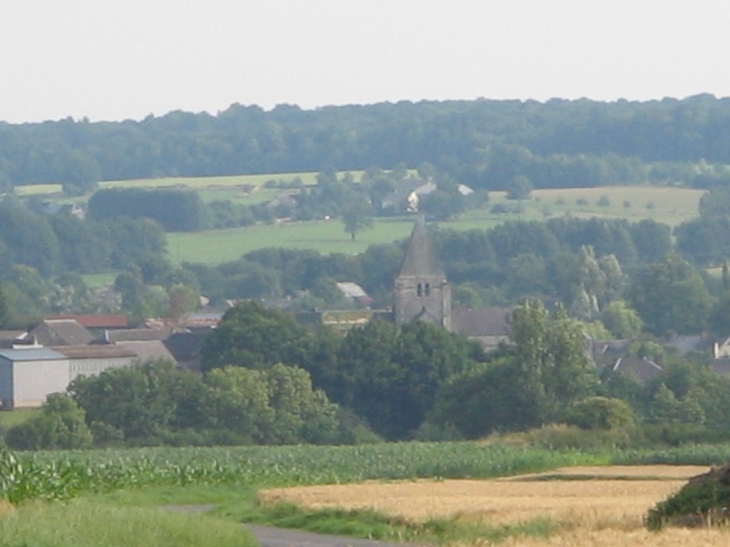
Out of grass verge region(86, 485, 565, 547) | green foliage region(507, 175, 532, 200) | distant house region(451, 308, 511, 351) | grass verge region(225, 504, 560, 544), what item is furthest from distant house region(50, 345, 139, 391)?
green foliage region(507, 175, 532, 200)

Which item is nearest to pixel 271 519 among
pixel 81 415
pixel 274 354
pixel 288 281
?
pixel 81 415

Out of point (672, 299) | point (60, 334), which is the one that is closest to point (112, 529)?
point (60, 334)

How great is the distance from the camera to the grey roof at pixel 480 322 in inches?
4520

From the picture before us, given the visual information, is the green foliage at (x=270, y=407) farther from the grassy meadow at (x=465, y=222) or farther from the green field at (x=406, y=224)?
the green field at (x=406, y=224)

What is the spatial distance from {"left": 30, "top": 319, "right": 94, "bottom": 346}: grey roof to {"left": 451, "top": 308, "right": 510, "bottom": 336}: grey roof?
57.6ft

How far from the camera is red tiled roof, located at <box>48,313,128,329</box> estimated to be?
119 m

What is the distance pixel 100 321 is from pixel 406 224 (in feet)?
212

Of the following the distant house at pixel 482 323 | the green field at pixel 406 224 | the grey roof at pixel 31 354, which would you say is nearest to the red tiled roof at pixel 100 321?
the distant house at pixel 482 323

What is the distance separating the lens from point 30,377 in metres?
92.9

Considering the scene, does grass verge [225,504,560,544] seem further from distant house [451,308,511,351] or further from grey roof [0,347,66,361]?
distant house [451,308,511,351]

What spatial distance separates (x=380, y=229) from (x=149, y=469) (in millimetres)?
142236

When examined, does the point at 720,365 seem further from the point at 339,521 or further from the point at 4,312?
the point at 339,521

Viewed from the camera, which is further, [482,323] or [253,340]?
[482,323]

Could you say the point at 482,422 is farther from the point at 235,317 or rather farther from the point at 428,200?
the point at 428,200
